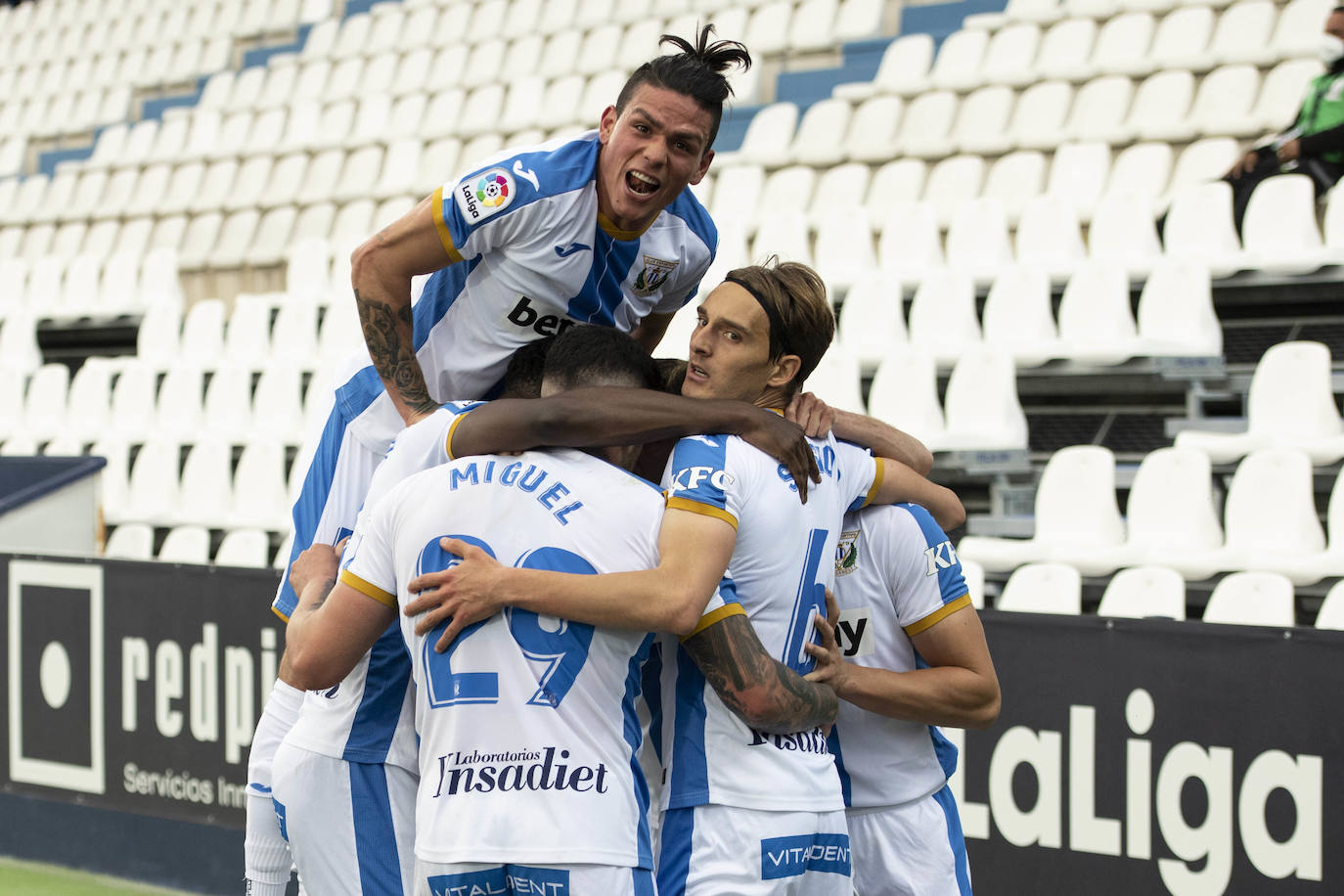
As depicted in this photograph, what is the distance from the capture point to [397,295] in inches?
115

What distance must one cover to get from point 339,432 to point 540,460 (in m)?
1.00

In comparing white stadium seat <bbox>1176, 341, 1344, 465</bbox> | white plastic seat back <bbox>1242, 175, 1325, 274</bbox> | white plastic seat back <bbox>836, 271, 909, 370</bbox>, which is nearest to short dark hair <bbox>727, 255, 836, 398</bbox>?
white stadium seat <bbox>1176, 341, 1344, 465</bbox>

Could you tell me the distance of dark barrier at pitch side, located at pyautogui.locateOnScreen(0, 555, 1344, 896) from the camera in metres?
3.39

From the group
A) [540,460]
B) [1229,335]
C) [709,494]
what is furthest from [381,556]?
[1229,335]

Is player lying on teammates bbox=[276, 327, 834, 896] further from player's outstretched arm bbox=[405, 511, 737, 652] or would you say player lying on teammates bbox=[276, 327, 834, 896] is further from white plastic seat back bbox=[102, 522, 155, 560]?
white plastic seat back bbox=[102, 522, 155, 560]

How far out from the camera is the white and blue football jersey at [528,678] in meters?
2.21

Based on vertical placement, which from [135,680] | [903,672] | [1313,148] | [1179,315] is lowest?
[135,680]

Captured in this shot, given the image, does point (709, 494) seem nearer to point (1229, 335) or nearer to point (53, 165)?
point (1229, 335)

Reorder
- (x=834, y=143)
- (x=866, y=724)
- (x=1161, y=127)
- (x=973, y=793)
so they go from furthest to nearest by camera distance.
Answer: (x=834, y=143) < (x=1161, y=127) < (x=973, y=793) < (x=866, y=724)

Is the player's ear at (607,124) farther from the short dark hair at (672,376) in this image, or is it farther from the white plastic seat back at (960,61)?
the white plastic seat back at (960,61)

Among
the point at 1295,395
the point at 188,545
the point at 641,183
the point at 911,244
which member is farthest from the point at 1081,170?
the point at 641,183

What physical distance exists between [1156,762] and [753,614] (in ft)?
5.40

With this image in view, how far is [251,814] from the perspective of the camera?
3197mm

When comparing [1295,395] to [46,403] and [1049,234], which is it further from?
[46,403]
